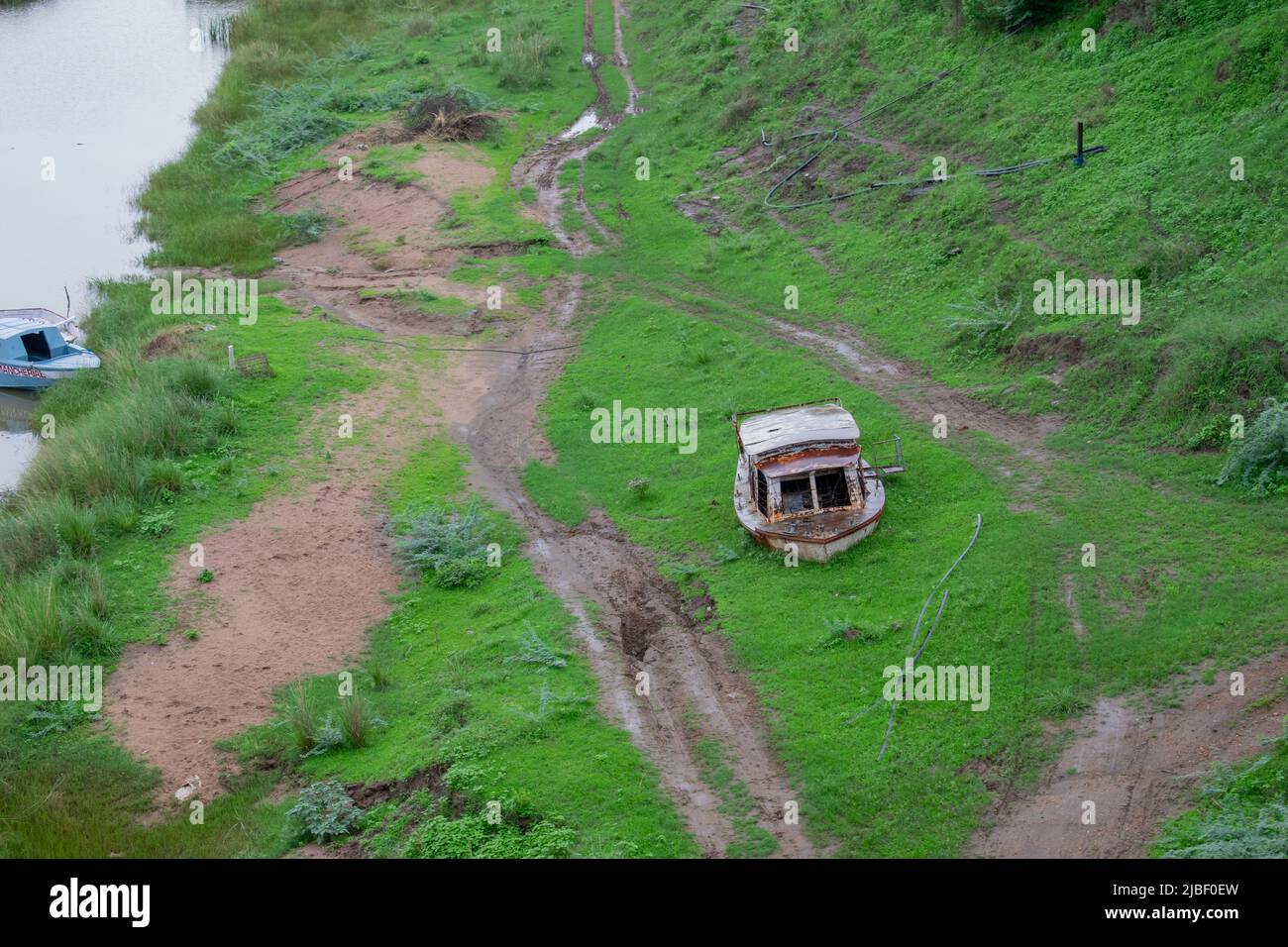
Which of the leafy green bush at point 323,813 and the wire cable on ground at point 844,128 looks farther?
the wire cable on ground at point 844,128

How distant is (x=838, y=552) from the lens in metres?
19.7

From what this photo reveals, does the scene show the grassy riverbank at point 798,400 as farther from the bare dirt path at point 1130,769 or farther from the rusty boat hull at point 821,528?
the rusty boat hull at point 821,528

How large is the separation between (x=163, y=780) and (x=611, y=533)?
Answer: 862 centimetres

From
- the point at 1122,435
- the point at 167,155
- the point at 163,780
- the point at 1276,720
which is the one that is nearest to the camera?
the point at 1276,720

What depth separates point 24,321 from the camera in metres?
32.2

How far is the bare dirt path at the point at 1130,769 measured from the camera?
13508mm

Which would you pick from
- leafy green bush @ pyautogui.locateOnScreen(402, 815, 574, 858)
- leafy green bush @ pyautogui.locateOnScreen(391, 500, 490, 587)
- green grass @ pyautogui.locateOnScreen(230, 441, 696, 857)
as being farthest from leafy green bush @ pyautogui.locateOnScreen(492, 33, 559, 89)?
leafy green bush @ pyautogui.locateOnScreen(402, 815, 574, 858)

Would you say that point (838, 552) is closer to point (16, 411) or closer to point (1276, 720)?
point (1276, 720)

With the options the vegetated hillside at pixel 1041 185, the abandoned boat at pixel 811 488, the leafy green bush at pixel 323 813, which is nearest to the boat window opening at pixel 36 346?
the vegetated hillside at pixel 1041 185

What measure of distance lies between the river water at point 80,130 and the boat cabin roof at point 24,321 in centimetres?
161

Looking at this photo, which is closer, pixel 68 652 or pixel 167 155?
pixel 68 652

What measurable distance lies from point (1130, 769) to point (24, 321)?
2911cm

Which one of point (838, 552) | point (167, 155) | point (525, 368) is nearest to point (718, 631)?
point (838, 552)

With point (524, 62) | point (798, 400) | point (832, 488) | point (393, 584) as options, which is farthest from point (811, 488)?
point (524, 62)
